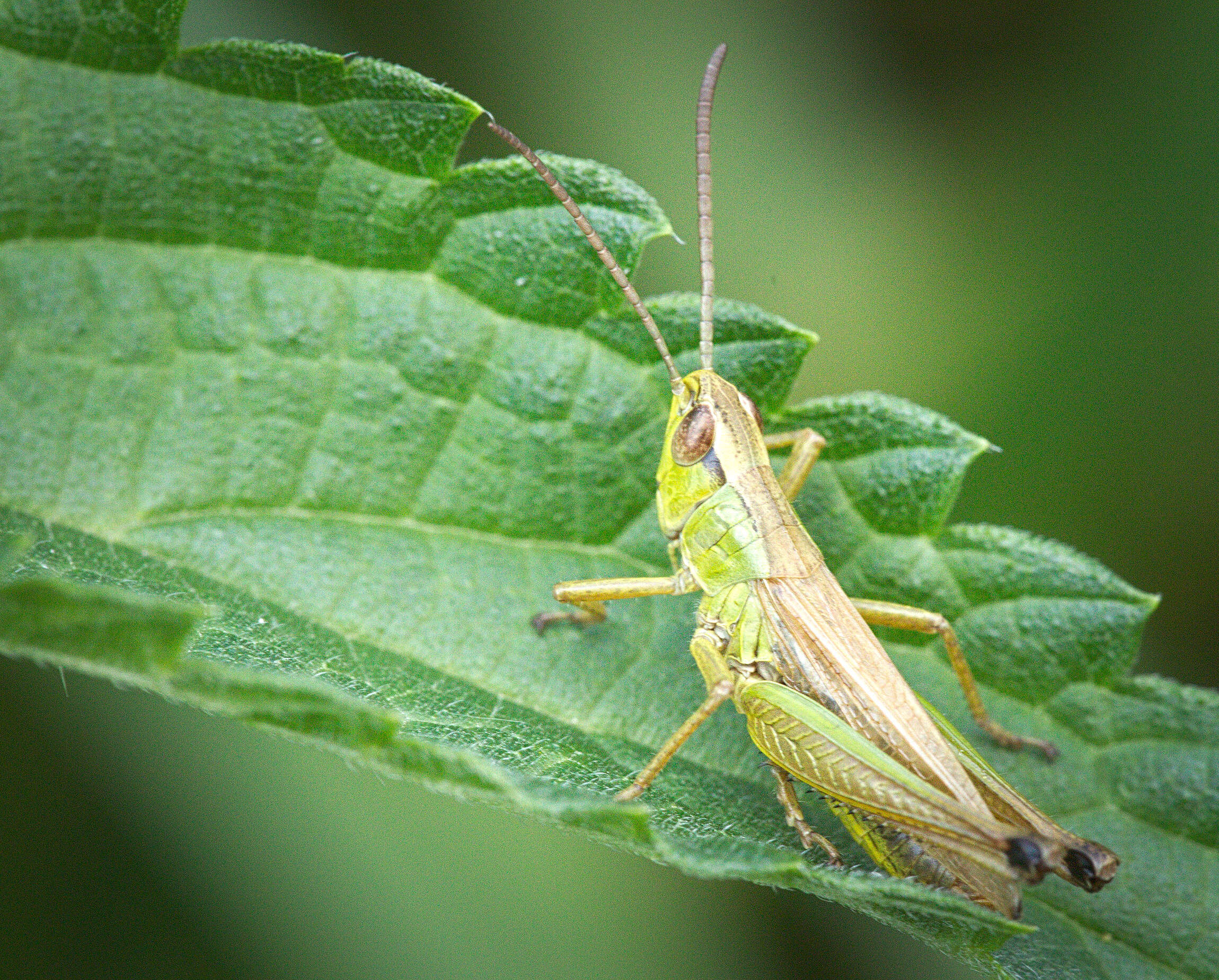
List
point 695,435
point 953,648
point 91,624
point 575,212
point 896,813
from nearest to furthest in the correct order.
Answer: point 91,624, point 896,813, point 575,212, point 953,648, point 695,435

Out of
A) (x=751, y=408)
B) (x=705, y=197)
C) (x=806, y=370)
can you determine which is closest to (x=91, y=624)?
(x=751, y=408)

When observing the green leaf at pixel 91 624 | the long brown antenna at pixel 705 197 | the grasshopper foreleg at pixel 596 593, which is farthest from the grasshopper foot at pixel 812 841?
the green leaf at pixel 91 624

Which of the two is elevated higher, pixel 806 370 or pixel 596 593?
pixel 806 370

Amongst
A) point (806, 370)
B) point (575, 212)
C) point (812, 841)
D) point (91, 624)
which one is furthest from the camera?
point (806, 370)

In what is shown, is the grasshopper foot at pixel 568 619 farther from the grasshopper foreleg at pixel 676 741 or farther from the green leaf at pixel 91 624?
the green leaf at pixel 91 624

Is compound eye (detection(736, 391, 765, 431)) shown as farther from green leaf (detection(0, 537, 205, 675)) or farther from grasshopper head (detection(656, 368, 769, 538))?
green leaf (detection(0, 537, 205, 675))

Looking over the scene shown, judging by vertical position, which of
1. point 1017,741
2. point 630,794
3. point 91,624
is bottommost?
point 630,794

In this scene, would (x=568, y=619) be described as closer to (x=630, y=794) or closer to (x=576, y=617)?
(x=576, y=617)

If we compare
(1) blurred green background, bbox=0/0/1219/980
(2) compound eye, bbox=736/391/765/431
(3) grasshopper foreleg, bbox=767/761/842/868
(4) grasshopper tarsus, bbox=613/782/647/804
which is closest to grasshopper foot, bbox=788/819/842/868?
(3) grasshopper foreleg, bbox=767/761/842/868
